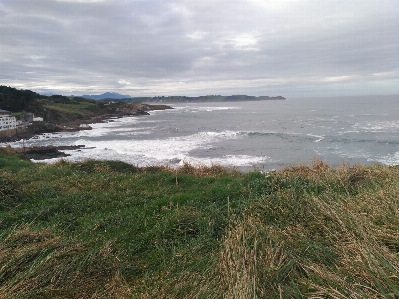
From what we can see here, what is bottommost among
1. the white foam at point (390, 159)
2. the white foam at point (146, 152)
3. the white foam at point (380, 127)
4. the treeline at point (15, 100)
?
the white foam at point (390, 159)

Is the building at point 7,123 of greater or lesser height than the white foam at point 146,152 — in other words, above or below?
above

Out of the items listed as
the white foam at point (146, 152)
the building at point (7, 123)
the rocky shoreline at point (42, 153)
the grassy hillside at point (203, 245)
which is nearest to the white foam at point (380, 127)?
the white foam at point (146, 152)

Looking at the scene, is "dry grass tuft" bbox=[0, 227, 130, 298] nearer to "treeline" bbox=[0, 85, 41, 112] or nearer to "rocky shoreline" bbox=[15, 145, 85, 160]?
"rocky shoreline" bbox=[15, 145, 85, 160]

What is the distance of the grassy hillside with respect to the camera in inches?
114

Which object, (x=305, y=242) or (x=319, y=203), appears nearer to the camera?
(x=305, y=242)

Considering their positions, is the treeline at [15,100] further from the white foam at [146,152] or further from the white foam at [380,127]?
the white foam at [380,127]

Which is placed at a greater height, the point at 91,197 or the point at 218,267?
the point at 218,267

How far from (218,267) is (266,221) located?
201cm

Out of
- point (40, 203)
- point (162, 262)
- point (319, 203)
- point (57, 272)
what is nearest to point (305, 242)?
point (319, 203)

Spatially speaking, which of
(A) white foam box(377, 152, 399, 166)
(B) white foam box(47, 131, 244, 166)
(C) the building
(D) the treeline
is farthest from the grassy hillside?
(D) the treeline

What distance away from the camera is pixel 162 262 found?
432cm

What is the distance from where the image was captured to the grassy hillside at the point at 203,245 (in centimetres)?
291

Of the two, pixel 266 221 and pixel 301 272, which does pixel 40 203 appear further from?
pixel 301 272

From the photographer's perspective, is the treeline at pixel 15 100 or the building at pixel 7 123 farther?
the treeline at pixel 15 100
